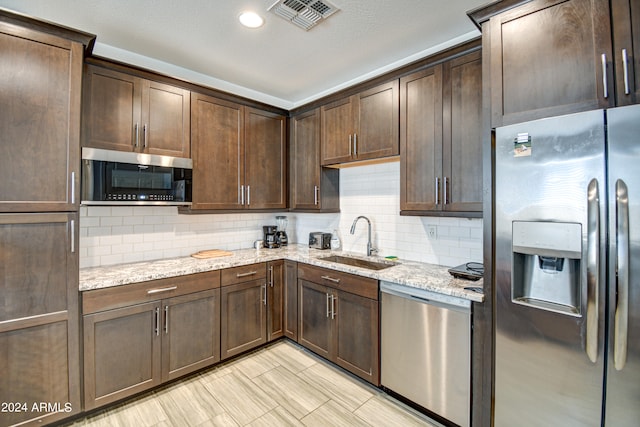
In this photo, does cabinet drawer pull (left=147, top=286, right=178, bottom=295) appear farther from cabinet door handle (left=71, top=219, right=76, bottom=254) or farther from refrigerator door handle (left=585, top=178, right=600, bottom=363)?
refrigerator door handle (left=585, top=178, right=600, bottom=363)

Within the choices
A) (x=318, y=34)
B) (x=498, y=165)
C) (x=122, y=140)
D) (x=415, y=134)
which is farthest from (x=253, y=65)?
(x=498, y=165)

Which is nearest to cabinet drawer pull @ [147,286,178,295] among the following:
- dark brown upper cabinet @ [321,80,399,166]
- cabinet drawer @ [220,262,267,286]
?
cabinet drawer @ [220,262,267,286]

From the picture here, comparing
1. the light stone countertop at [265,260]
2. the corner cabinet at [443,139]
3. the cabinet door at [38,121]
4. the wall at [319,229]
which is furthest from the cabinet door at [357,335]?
the cabinet door at [38,121]

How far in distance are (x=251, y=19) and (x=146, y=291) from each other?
212 centimetres

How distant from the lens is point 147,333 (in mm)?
2264

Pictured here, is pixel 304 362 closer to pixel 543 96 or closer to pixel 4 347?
pixel 4 347

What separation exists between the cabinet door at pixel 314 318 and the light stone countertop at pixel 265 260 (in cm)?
27

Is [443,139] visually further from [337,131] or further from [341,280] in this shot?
[341,280]

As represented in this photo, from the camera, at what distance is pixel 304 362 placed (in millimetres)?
2781

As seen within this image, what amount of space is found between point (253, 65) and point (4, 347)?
274 cm

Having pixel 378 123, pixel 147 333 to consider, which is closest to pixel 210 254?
pixel 147 333

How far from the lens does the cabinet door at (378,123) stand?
8.21 ft

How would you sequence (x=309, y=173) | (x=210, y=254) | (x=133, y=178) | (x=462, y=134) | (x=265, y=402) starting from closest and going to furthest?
1. (x=462, y=134)
2. (x=265, y=402)
3. (x=133, y=178)
4. (x=210, y=254)
5. (x=309, y=173)

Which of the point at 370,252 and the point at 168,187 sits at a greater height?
the point at 168,187
